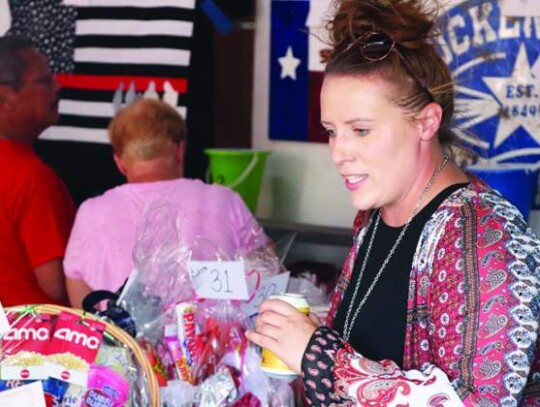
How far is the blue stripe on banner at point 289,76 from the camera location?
12.7ft

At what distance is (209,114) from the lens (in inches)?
157

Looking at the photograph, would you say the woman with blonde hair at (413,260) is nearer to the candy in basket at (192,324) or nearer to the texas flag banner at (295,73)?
the candy in basket at (192,324)

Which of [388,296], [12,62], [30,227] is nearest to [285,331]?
[388,296]

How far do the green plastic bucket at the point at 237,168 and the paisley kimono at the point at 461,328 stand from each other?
7.42 ft

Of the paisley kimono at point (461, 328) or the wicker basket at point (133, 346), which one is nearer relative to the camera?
the paisley kimono at point (461, 328)

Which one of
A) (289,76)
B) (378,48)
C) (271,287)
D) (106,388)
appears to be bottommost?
(106,388)

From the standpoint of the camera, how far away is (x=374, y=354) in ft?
5.42

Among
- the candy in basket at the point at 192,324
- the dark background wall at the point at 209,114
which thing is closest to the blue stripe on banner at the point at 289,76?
the dark background wall at the point at 209,114

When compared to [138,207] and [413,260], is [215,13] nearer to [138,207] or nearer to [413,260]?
[138,207]

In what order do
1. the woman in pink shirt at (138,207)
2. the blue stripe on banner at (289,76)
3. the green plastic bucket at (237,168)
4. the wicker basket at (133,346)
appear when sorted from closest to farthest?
the wicker basket at (133,346) < the woman in pink shirt at (138,207) < the green plastic bucket at (237,168) < the blue stripe on banner at (289,76)

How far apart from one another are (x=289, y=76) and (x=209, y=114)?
395 millimetres

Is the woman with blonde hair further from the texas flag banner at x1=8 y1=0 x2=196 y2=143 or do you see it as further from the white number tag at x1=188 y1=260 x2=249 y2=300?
the texas flag banner at x1=8 y1=0 x2=196 y2=143

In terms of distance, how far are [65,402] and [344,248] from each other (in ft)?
6.64

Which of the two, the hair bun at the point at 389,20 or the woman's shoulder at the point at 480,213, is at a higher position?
the hair bun at the point at 389,20
